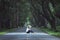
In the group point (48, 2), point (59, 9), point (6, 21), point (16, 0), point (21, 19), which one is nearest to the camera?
point (59, 9)

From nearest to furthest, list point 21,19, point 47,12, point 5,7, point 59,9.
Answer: point 59,9, point 47,12, point 5,7, point 21,19

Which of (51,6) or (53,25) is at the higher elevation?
(51,6)

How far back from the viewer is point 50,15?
5519 centimetres

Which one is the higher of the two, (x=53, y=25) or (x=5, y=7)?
(x=5, y=7)

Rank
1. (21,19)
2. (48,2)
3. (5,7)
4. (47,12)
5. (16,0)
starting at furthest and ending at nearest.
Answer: (21,19) → (16,0) → (5,7) → (47,12) → (48,2)

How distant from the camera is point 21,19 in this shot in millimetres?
130000

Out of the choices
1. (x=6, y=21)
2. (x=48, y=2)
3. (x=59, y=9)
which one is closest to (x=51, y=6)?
(x=48, y=2)

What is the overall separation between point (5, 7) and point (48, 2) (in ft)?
40.9

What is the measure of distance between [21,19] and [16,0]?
64.7 metres

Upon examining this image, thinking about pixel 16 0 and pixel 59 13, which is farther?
pixel 16 0

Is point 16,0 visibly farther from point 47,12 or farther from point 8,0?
point 47,12

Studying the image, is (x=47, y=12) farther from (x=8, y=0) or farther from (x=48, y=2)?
(x=8, y=0)

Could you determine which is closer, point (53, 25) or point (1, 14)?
point (53, 25)

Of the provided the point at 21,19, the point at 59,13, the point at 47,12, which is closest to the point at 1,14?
the point at 47,12
